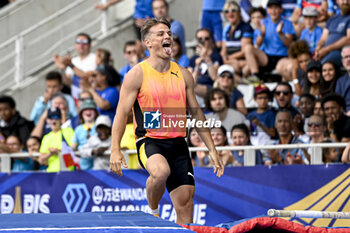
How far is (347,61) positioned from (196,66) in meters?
2.51

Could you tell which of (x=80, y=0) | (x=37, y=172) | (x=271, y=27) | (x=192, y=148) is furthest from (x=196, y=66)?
(x=80, y=0)

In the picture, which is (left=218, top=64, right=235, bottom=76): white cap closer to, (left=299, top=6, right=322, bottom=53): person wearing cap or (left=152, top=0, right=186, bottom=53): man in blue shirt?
(left=299, top=6, right=322, bottom=53): person wearing cap

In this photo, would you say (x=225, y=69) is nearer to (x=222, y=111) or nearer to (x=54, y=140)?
(x=222, y=111)

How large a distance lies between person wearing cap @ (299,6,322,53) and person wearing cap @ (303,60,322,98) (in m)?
1.13

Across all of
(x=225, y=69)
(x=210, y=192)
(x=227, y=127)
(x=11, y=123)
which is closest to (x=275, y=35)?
(x=225, y=69)

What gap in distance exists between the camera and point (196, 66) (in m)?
11.0

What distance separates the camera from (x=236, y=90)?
10.2 metres

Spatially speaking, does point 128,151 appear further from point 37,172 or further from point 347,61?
point 347,61

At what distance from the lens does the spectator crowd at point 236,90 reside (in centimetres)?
902

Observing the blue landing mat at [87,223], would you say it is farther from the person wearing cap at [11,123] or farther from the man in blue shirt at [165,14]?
the man in blue shirt at [165,14]

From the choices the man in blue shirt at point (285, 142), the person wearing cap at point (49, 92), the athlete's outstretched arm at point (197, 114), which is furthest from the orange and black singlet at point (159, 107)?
the person wearing cap at point (49, 92)

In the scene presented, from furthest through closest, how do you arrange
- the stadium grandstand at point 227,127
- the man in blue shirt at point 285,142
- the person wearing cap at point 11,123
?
the person wearing cap at point 11,123, the man in blue shirt at point 285,142, the stadium grandstand at point 227,127

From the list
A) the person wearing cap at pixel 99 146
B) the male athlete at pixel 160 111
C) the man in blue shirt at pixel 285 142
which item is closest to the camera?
the male athlete at pixel 160 111

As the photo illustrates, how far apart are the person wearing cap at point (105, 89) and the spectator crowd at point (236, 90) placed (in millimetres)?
17
